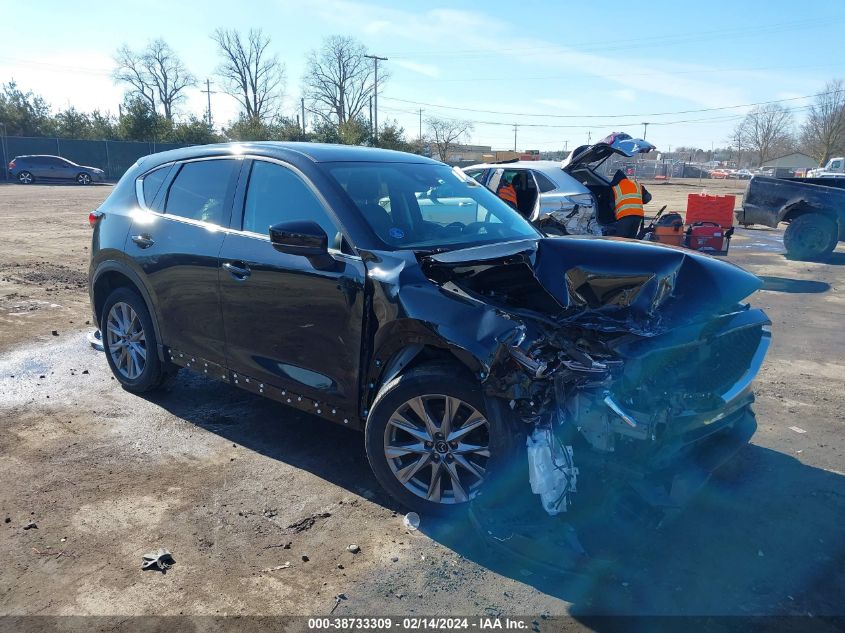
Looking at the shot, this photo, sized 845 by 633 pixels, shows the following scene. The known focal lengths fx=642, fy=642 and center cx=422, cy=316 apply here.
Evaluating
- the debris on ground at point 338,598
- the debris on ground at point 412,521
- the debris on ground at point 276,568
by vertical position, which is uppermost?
the debris on ground at point 412,521

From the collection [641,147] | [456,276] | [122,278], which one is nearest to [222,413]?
[122,278]

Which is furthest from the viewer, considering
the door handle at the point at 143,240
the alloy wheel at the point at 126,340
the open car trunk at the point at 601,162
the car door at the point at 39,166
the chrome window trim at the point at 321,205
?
the car door at the point at 39,166

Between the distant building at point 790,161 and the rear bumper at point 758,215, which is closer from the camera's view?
the rear bumper at point 758,215

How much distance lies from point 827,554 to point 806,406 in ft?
7.25

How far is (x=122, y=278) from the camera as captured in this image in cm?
512

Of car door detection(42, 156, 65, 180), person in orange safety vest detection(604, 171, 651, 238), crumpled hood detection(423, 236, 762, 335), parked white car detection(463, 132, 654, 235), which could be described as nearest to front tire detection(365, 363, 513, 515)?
crumpled hood detection(423, 236, 762, 335)

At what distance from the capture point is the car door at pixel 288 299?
361 cm

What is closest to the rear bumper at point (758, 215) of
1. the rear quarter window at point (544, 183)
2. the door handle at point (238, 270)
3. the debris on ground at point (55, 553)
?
the rear quarter window at point (544, 183)

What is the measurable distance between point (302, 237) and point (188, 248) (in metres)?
1.26

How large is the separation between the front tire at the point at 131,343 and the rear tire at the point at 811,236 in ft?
40.2

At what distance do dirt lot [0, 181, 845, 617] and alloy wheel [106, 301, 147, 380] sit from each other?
0.23 metres

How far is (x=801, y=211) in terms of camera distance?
42.0ft

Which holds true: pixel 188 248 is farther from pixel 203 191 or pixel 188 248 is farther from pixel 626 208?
pixel 626 208

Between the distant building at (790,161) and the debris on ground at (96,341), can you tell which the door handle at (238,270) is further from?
the distant building at (790,161)
